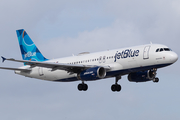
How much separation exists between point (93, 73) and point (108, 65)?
2846 millimetres

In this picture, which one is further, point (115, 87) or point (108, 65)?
point (115, 87)

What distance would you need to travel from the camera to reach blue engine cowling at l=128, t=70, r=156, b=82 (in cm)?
5548

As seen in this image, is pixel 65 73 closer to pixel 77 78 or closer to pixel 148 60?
pixel 77 78

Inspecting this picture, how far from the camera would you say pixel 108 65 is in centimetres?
5234

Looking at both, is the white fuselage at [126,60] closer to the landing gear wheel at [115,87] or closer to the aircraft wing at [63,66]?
the aircraft wing at [63,66]

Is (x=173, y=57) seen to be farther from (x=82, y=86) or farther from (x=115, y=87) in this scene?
(x=82, y=86)

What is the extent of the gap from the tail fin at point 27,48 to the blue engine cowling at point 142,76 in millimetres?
14421

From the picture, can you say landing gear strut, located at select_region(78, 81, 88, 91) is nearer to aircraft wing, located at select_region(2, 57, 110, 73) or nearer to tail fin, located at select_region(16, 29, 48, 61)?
aircraft wing, located at select_region(2, 57, 110, 73)

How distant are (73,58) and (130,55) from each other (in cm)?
1040

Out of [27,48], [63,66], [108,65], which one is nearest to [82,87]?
[63,66]

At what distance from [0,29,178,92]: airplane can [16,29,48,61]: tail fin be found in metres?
3.22

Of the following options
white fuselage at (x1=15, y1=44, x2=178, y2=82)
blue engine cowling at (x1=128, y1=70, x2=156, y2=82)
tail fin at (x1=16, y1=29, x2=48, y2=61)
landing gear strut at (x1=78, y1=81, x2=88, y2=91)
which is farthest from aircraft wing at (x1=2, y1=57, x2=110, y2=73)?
tail fin at (x1=16, y1=29, x2=48, y2=61)

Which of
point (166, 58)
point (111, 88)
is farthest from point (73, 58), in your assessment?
point (166, 58)

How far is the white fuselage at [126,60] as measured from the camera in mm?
48969
